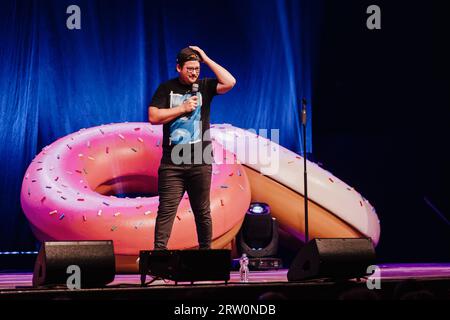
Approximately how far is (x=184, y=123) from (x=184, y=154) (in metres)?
0.18

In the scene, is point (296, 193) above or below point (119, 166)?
below

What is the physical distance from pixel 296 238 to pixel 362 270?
115 inches

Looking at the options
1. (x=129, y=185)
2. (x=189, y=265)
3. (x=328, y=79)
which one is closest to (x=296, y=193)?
(x=129, y=185)

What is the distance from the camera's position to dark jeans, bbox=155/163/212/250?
12.6ft

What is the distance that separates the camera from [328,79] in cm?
739

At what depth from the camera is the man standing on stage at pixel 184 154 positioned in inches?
152

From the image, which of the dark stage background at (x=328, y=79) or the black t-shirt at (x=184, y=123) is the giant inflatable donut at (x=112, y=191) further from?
the black t-shirt at (x=184, y=123)

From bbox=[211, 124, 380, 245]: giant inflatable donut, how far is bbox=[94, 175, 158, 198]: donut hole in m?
0.77

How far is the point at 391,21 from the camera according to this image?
7273 mm

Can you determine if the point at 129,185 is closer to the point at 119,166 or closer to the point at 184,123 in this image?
the point at 119,166

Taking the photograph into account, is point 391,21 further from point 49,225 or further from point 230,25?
point 49,225

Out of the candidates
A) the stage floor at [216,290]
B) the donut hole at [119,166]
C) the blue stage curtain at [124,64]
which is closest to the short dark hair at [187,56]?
the stage floor at [216,290]

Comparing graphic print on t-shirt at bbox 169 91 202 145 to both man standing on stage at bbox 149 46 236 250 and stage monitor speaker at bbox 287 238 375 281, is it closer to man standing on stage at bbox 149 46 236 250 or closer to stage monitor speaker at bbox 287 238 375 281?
man standing on stage at bbox 149 46 236 250
